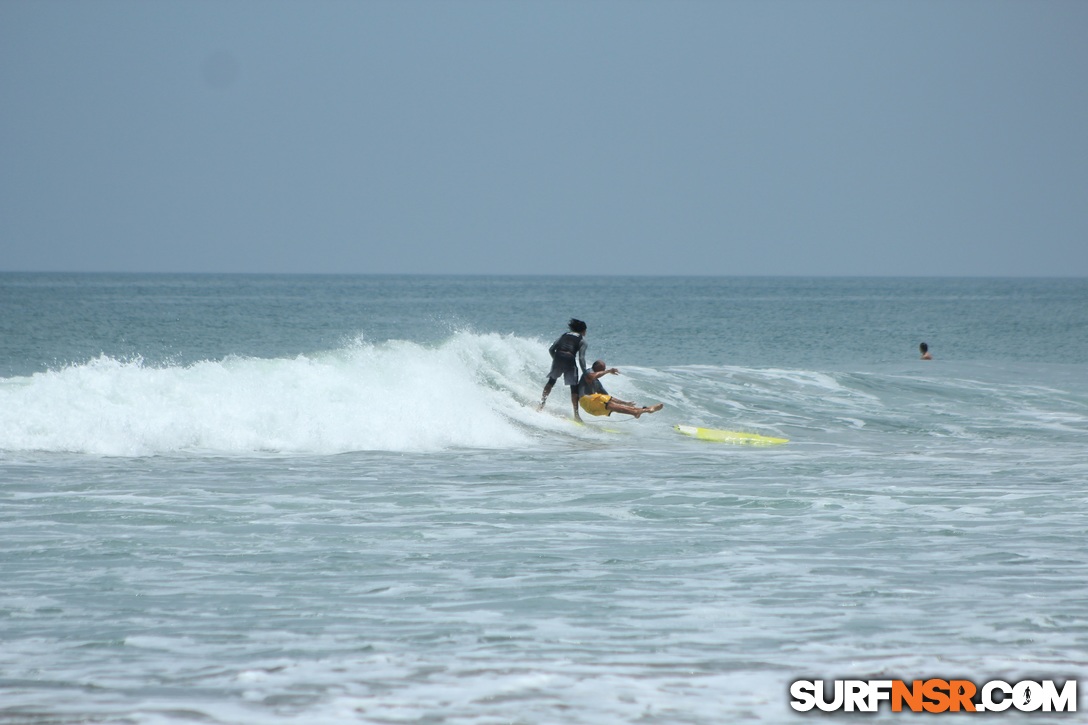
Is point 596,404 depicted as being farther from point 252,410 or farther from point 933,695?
point 933,695

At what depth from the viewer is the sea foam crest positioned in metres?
15.3

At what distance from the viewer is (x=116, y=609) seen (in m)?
7.13

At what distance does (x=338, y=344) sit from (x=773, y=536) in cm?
3979

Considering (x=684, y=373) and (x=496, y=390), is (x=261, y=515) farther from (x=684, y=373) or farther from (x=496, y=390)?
(x=684, y=373)

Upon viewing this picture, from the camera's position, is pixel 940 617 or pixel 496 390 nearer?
pixel 940 617

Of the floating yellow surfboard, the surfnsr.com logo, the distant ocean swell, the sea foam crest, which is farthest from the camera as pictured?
the floating yellow surfboard

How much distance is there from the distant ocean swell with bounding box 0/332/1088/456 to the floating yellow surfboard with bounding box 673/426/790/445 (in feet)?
2.17

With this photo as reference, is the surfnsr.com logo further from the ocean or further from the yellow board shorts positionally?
the yellow board shorts

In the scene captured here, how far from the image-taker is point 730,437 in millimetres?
17375

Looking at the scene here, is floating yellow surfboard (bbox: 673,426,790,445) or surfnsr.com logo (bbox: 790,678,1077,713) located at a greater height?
surfnsr.com logo (bbox: 790,678,1077,713)

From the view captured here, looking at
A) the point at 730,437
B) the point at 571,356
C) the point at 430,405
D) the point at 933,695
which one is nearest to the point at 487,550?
the point at 933,695

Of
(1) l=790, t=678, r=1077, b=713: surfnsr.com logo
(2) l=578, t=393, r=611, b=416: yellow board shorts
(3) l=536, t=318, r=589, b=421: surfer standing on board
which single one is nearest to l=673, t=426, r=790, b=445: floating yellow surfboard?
(2) l=578, t=393, r=611, b=416: yellow board shorts

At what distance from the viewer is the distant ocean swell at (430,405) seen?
51.5ft

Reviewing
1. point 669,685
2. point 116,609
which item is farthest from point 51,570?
point 669,685
